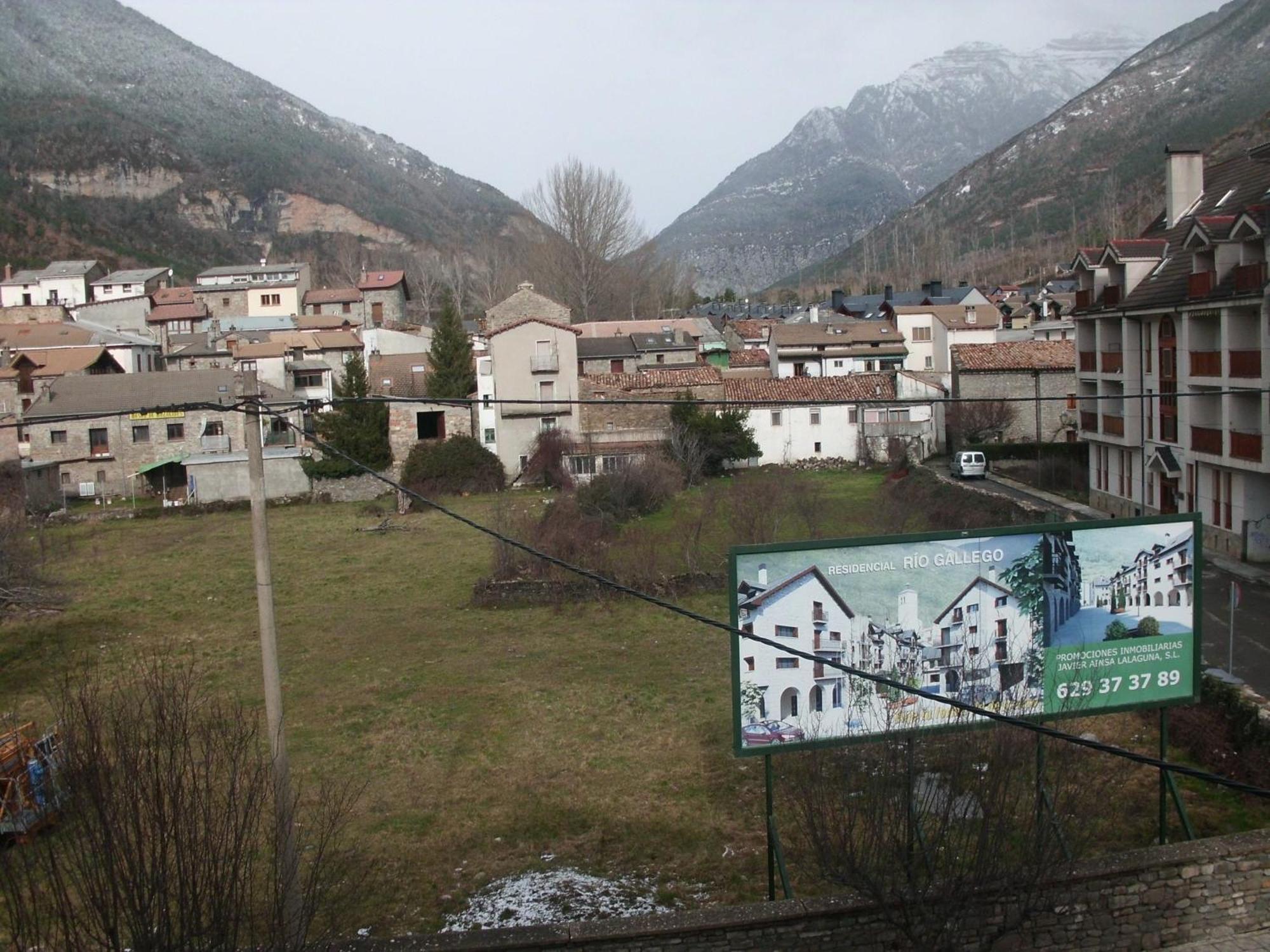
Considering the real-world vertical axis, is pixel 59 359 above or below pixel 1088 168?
below

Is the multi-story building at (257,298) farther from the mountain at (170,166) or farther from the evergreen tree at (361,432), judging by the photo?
the evergreen tree at (361,432)

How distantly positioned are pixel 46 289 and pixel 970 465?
222ft

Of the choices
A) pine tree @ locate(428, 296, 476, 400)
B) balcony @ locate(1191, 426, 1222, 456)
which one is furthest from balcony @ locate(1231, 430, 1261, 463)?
pine tree @ locate(428, 296, 476, 400)

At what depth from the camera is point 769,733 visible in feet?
25.3

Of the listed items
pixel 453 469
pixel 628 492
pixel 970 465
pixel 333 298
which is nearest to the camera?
pixel 628 492

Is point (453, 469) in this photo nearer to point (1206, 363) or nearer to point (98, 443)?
point (98, 443)

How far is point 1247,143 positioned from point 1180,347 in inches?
2930

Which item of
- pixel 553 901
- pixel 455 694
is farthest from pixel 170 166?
pixel 553 901

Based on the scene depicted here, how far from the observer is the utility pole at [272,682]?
5969 millimetres

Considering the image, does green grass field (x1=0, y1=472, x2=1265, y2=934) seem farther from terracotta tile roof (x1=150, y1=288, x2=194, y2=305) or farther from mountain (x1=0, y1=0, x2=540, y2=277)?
mountain (x1=0, y1=0, x2=540, y2=277)

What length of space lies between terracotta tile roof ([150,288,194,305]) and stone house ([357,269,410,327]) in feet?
36.0

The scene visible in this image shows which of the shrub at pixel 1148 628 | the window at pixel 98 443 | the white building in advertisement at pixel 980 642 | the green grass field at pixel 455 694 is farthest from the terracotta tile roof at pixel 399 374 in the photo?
the shrub at pixel 1148 628

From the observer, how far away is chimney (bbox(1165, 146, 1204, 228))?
24062 mm

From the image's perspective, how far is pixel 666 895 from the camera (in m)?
8.53
